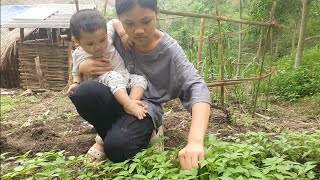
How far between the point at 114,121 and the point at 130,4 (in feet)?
2.80

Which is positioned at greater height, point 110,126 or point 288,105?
point 110,126

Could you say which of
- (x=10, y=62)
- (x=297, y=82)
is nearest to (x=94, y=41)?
(x=297, y=82)

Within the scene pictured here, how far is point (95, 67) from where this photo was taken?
2635 millimetres

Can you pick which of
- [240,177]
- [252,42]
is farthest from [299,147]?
[252,42]

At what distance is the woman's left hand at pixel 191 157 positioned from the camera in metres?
1.90

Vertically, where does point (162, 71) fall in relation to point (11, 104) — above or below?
above

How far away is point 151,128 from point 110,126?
311mm

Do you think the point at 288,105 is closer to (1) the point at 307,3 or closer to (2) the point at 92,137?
(1) the point at 307,3

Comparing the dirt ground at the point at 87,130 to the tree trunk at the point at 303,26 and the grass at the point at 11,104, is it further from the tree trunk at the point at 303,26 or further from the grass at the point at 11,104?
the tree trunk at the point at 303,26

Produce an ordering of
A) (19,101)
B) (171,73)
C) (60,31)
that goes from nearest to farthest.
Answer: (171,73) < (19,101) < (60,31)

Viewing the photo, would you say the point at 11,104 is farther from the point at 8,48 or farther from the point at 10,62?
the point at 8,48

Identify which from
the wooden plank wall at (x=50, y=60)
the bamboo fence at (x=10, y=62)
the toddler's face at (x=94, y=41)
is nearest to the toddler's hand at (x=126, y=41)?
the toddler's face at (x=94, y=41)

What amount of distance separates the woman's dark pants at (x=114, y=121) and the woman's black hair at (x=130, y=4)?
55cm

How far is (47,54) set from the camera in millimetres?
11547
